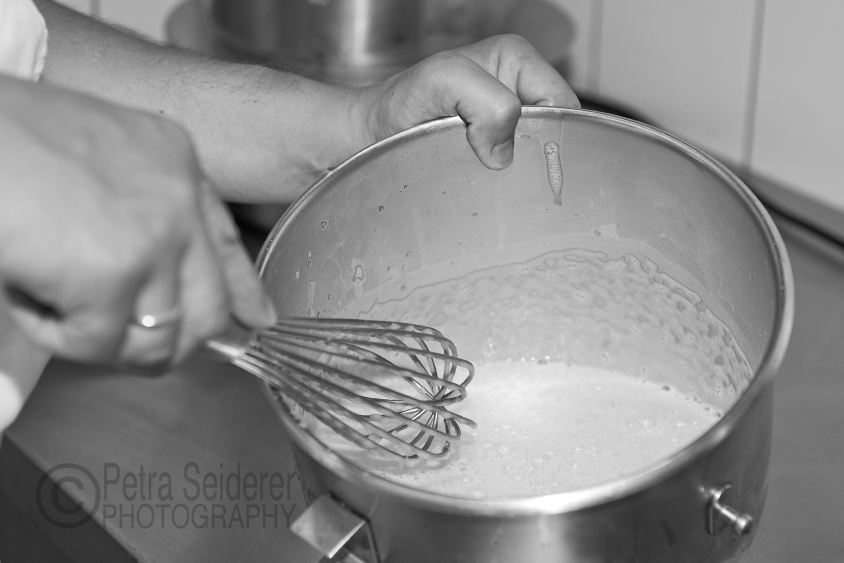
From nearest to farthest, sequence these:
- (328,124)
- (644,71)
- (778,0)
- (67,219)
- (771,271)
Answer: (67,219)
(771,271)
(328,124)
(778,0)
(644,71)

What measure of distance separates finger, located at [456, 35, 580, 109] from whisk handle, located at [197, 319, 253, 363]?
224 mm

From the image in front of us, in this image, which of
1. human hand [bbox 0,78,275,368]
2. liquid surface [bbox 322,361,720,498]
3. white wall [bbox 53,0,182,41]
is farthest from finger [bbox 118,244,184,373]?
white wall [bbox 53,0,182,41]

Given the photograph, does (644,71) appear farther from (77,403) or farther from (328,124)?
(77,403)

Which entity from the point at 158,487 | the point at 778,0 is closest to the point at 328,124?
the point at 158,487

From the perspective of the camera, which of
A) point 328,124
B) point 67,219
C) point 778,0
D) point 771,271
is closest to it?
point 67,219

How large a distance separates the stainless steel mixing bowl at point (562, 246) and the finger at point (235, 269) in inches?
1.6

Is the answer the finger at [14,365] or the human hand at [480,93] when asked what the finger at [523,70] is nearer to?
the human hand at [480,93]

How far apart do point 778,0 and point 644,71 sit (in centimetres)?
14

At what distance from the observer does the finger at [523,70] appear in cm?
46

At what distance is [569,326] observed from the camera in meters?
0.54

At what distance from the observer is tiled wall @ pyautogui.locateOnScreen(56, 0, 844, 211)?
0.63 m

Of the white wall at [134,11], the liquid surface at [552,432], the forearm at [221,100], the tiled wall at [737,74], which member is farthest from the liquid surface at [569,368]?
the white wall at [134,11]

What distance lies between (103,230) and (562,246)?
1.00 ft

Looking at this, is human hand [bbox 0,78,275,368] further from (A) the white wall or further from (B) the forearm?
(A) the white wall
